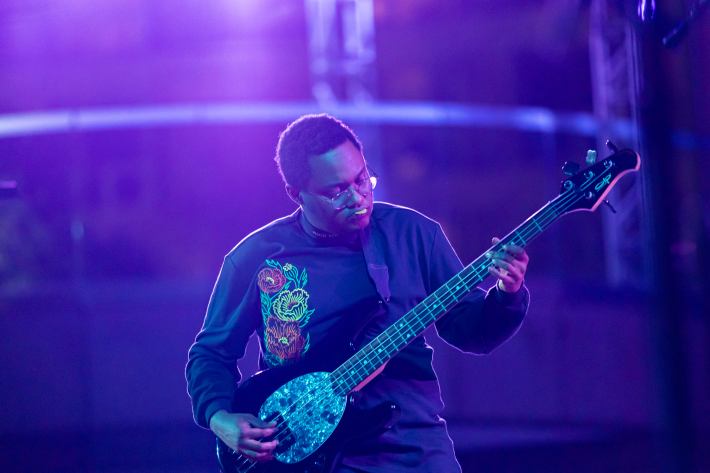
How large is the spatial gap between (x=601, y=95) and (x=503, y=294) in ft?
19.1

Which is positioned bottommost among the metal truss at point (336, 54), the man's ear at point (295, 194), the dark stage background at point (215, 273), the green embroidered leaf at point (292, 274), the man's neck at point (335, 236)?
the dark stage background at point (215, 273)

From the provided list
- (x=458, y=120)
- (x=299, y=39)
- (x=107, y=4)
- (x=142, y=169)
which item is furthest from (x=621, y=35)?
(x=107, y=4)

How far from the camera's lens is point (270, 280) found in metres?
2.88

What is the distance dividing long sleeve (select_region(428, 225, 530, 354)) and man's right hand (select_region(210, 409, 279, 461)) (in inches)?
25.8

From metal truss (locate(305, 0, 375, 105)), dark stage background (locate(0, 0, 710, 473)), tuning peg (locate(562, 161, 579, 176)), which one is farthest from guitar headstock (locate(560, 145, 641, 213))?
metal truss (locate(305, 0, 375, 105))

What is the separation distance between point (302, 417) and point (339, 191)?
0.73 m

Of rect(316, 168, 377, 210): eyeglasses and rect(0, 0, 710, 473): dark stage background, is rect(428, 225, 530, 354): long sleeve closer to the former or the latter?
rect(316, 168, 377, 210): eyeglasses

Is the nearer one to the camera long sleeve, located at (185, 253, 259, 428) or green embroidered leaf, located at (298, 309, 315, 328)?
green embroidered leaf, located at (298, 309, 315, 328)

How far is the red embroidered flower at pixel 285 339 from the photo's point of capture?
9.28 feet

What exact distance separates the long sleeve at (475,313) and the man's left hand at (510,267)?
0.04m

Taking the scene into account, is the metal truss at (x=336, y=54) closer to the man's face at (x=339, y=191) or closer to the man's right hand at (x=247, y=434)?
the man's face at (x=339, y=191)

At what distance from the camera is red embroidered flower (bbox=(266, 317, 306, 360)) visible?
2828 millimetres

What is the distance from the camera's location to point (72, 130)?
7941mm

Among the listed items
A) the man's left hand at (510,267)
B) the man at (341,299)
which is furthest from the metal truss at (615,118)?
the man's left hand at (510,267)
